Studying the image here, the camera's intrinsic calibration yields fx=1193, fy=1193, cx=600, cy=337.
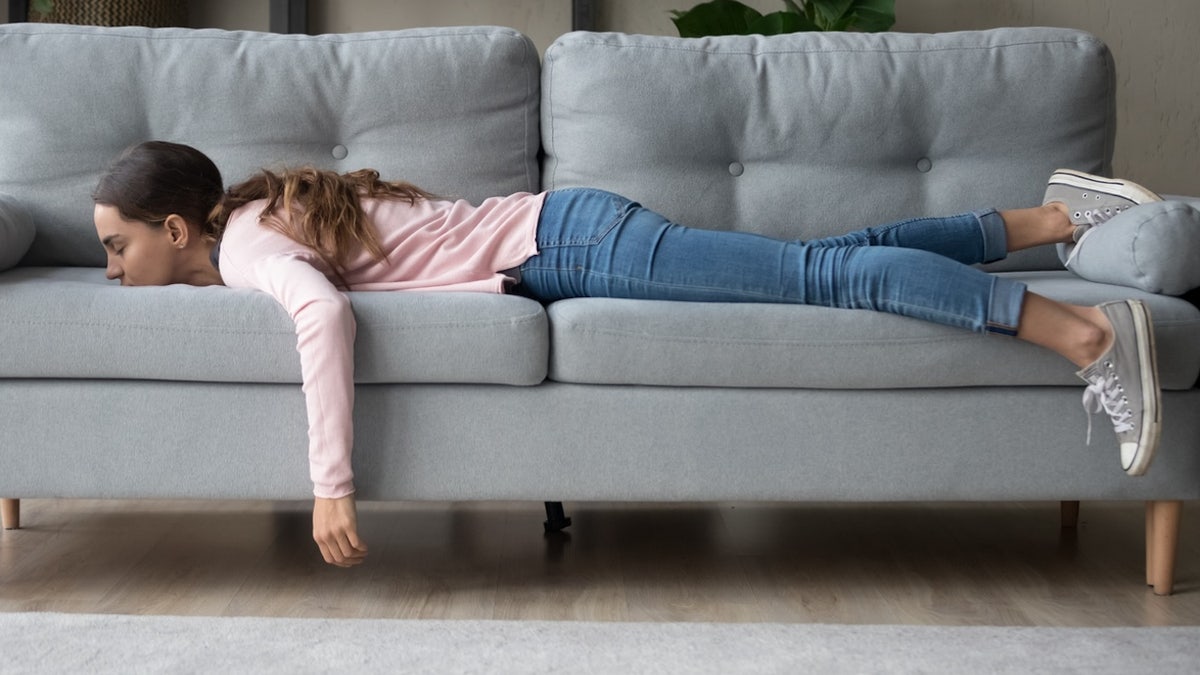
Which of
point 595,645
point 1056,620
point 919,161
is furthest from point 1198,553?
point 595,645

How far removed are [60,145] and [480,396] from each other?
101 cm

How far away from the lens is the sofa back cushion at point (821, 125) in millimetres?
2137

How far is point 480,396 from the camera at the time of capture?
5.32 ft

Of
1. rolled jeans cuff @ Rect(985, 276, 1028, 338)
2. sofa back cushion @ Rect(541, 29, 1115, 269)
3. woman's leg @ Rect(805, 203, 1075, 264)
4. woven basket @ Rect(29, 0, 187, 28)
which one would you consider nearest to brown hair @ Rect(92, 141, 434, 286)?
sofa back cushion @ Rect(541, 29, 1115, 269)

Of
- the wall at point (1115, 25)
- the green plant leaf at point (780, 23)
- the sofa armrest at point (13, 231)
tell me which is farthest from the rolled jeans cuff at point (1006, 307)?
the wall at point (1115, 25)

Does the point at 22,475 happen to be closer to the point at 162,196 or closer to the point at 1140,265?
the point at 162,196

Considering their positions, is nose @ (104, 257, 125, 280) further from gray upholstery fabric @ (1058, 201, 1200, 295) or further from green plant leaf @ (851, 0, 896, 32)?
green plant leaf @ (851, 0, 896, 32)

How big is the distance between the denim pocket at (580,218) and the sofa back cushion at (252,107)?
34cm

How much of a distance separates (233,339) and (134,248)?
0.32 metres

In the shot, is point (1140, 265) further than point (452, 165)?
No

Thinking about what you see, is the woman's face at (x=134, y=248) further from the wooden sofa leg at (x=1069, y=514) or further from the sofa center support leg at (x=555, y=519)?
the wooden sofa leg at (x=1069, y=514)

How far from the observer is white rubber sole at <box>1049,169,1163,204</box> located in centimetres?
187

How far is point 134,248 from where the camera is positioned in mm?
1784

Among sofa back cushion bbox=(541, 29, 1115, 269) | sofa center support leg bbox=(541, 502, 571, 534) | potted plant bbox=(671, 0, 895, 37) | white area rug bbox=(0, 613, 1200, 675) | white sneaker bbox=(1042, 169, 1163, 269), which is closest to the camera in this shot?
white area rug bbox=(0, 613, 1200, 675)
